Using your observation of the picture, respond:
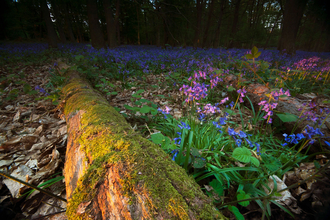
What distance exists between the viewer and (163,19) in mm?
2480

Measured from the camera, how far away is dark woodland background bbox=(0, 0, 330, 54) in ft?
9.37

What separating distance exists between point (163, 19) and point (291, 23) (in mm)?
8866

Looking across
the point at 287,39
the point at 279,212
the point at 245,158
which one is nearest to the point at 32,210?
the point at 245,158

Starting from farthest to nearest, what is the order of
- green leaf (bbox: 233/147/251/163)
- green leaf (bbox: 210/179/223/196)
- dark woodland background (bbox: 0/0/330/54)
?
dark woodland background (bbox: 0/0/330/54), green leaf (bbox: 210/179/223/196), green leaf (bbox: 233/147/251/163)

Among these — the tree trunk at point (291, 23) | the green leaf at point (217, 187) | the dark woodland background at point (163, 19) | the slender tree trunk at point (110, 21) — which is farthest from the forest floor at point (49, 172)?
the tree trunk at point (291, 23)

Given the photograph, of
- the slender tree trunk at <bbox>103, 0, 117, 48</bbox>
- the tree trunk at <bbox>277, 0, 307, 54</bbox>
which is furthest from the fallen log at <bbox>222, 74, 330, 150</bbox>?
the slender tree trunk at <bbox>103, 0, 117, 48</bbox>

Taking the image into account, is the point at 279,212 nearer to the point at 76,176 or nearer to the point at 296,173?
the point at 296,173

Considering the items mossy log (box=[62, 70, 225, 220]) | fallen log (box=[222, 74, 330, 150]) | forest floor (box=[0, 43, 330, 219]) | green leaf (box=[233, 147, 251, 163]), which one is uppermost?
mossy log (box=[62, 70, 225, 220])

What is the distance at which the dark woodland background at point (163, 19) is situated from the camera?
2.86m

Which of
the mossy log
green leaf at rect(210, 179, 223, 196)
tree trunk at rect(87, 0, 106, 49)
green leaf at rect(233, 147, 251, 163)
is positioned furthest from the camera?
tree trunk at rect(87, 0, 106, 49)

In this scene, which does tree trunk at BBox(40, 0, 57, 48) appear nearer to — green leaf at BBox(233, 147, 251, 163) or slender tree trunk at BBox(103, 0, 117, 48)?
slender tree trunk at BBox(103, 0, 117, 48)

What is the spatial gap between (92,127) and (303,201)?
1.83 meters

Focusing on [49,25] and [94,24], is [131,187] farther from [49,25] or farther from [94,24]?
[49,25]

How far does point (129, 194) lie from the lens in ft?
2.09
